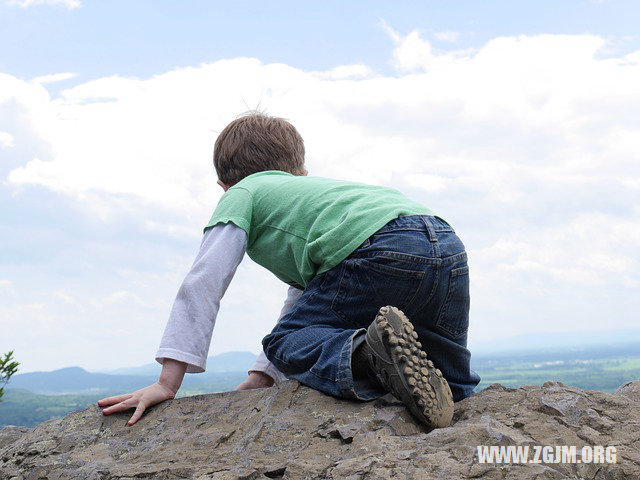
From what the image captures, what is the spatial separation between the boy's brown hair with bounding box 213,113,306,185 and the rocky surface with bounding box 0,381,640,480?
1.15 m

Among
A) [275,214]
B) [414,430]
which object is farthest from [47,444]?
[414,430]

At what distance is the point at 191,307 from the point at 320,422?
807 mm

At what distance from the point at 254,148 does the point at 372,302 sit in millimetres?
1132

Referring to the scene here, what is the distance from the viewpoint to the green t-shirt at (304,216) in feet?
9.68

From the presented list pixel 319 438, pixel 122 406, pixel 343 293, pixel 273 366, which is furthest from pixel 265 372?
pixel 319 438

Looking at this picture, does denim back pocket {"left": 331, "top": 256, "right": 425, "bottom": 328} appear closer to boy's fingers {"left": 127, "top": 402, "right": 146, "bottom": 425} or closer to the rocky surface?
the rocky surface

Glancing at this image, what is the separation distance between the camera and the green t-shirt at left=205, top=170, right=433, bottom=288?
2.95m

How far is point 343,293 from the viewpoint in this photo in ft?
9.61

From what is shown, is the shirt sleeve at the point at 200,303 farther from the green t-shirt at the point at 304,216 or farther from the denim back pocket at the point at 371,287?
the denim back pocket at the point at 371,287

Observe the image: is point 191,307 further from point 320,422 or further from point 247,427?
point 320,422

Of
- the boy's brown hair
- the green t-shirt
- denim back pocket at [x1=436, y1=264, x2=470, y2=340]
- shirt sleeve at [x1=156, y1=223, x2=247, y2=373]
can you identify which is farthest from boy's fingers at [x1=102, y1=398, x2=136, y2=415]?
denim back pocket at [x1=436, y1=264, x2=470, y2=340]

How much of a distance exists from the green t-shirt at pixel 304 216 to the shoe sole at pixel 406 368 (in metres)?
0.43

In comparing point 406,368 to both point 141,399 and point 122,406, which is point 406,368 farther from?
Answer: point 122,406

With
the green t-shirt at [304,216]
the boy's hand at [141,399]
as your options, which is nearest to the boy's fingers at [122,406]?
Result: the boy's hand at [141,399]
